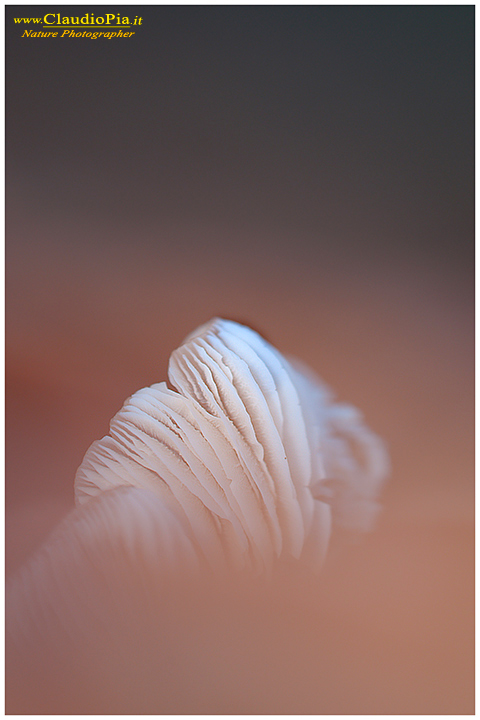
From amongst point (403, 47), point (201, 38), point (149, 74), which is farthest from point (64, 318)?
point (403, 47)

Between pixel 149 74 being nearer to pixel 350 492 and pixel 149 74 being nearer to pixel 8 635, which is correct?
pixel 350 492

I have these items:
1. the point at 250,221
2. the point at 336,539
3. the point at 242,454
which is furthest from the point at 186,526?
the point at 250,221

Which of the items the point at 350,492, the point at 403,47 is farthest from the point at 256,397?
the point at 403,47

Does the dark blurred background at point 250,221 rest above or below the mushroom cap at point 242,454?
above

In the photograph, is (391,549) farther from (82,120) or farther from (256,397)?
(82,120)

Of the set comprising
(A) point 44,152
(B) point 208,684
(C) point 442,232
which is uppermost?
(A) point 44,152

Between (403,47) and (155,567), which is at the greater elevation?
(403,47)
